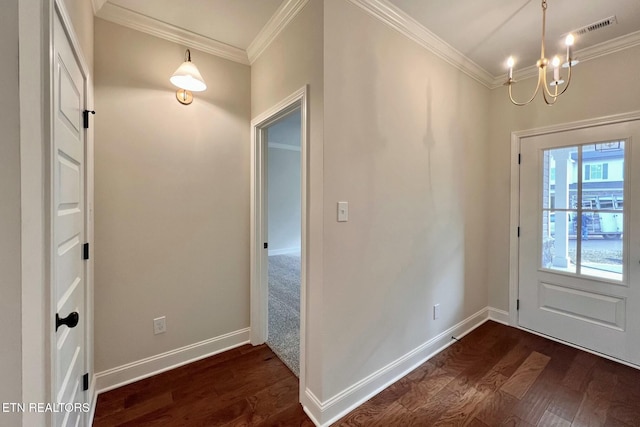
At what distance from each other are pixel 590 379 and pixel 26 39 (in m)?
3.56

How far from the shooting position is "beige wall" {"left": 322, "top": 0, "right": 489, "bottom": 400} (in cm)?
158

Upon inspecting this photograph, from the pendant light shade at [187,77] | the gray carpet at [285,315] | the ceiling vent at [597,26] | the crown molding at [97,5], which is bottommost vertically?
the gray carpet at [285,315]

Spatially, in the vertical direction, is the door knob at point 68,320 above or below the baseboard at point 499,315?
above

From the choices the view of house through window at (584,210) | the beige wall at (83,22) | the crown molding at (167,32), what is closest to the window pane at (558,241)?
the view of house through window at (584,210)

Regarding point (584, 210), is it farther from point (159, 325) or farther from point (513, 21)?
point (159, 325)

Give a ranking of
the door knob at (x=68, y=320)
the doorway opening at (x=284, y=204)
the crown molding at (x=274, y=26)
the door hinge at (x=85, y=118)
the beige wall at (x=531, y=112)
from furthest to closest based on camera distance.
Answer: the doorway opening at (x=284, y=204)
the beige wall at (x=531, y=112)
the crown molding at (x=274, y=26)
the door hinge at (x=85, y=118)
the door knob at (x=68, y=320)

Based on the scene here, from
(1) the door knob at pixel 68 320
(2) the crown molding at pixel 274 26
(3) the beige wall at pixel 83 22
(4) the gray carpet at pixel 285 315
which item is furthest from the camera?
(4) the gray carpet at pixel 285 315

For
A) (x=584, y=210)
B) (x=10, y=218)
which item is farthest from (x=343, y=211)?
(x=584, y=210)

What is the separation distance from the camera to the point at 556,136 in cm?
243

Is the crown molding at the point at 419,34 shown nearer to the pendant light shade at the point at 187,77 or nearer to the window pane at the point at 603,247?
the pendant light shade at the point at 187,77

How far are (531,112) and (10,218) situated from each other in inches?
142

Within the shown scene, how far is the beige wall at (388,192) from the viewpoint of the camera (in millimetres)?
1579

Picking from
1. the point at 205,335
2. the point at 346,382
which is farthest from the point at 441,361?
the point at 205,335

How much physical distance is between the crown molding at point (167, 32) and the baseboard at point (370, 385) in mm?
2655
